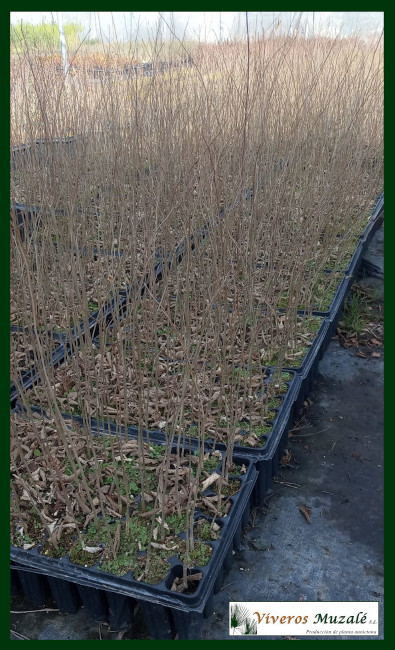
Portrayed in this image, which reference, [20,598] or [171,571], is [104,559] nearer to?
[171,571]

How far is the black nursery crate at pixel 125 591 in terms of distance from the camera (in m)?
1.10

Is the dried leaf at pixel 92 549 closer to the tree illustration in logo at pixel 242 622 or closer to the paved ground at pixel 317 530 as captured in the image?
the paved ground at pixel 317 530

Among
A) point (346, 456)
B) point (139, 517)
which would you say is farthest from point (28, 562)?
point (346, 456)

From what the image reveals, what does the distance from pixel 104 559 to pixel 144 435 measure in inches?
16.5

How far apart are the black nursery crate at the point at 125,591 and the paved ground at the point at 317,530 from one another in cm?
4

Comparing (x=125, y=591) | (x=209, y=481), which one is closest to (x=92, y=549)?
(x=125, y=591)

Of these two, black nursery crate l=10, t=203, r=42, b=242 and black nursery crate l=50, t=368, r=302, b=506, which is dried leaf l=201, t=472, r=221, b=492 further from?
black nursery crate l=10, t=203, r=42, b=242

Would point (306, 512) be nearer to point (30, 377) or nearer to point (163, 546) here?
point (163, 546)

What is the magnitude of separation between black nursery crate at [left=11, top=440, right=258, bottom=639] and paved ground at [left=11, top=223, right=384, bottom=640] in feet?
0.15

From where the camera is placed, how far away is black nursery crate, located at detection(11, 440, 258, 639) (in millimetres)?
1096

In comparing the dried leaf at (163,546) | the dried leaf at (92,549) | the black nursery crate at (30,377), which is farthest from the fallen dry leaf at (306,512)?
the black nursery crate at (30,377)

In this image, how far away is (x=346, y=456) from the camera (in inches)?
69.4

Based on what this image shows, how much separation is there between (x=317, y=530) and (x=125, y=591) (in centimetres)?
61

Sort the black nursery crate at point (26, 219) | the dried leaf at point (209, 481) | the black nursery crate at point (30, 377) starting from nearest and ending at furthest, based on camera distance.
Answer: the black nursery crate at point (26, 219) → the dried leaf at point (209, 481) → the black nursery crate at point (30, 377)
